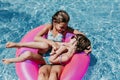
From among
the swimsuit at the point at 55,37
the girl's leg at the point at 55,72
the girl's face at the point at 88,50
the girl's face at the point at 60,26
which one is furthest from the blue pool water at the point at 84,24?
the girl's face at the point at 60,26

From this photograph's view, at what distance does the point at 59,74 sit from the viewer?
3770 millimetres

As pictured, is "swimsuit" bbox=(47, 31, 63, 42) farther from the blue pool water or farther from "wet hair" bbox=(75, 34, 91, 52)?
the blue pool water

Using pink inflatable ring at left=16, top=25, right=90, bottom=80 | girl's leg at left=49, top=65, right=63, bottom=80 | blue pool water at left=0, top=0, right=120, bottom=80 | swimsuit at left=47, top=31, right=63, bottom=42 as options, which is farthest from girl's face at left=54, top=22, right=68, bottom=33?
blue pool water at left=0, top=0, right=120, bottom=80

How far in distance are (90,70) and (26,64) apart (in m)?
1.08

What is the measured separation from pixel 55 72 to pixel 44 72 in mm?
146

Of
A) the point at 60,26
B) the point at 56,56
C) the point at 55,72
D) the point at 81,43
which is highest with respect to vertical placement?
the point at 60,26

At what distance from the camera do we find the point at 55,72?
3.74m

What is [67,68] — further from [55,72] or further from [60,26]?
[60,26]

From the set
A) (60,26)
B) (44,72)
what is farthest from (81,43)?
(44,72)

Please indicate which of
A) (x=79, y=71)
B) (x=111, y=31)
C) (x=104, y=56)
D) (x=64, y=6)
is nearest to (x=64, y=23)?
(x=79, y=71)

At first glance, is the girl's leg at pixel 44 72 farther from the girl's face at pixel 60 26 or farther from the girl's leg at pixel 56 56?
the girl's face at pixel 60 26

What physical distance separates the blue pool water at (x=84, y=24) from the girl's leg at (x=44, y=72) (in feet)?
2.09

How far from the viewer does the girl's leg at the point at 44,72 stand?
11.9 feet

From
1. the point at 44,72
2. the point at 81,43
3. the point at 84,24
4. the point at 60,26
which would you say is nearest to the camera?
the point at 44,72
